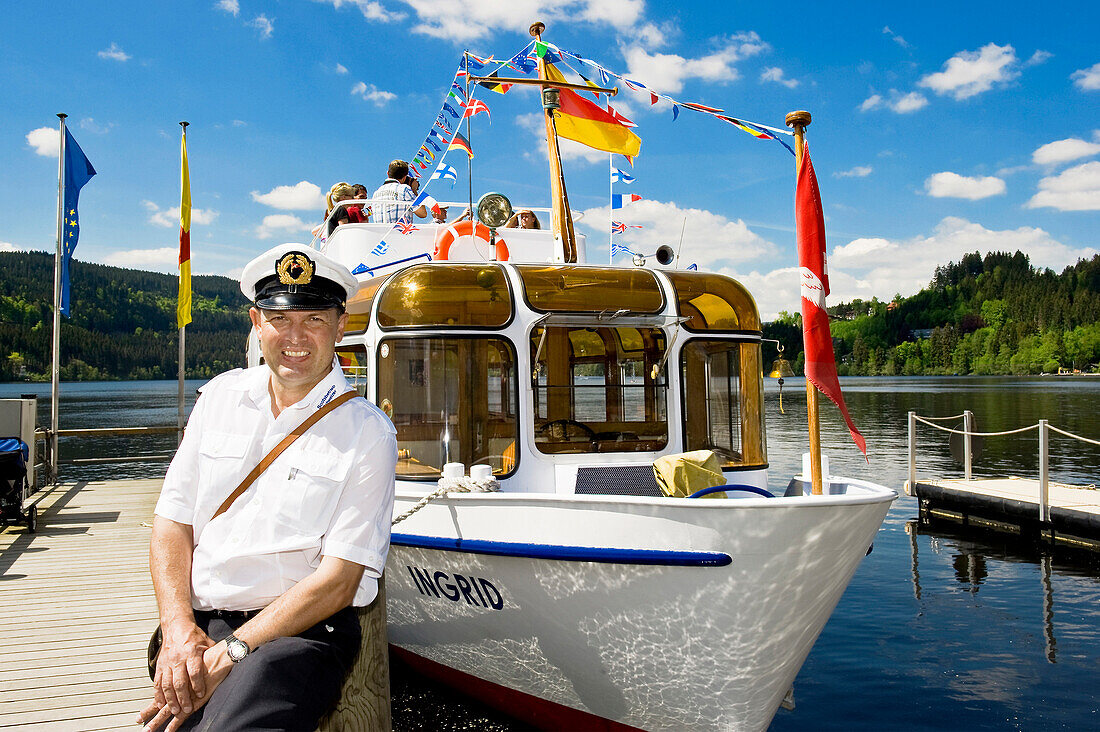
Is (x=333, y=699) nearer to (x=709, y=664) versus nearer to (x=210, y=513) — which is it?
(x=210, y=513)

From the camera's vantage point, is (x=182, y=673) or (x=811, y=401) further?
(x=811, y=401)

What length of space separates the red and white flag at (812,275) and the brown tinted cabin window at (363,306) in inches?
119

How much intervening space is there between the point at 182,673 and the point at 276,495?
55 centimetres

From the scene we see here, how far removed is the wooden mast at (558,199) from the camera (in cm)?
734

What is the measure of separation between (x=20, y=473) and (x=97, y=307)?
500 ft

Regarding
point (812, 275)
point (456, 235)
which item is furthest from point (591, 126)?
point (812, 275)

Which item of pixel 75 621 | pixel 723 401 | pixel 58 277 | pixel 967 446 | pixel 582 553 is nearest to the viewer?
pixel 582 553

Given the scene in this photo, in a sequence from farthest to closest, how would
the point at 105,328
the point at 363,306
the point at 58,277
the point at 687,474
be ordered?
the point at 105,328, the point at 58,277, the point at 363,306, the point at 687,474

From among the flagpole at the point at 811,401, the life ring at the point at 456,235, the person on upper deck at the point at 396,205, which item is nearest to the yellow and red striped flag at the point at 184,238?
the person on upper deck at the point at 396,205

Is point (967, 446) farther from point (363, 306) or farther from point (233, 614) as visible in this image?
point (233, 614)

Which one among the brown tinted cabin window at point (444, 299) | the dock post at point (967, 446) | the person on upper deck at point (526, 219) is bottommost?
the dock post at point (967, 446)

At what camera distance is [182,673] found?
2350 mm

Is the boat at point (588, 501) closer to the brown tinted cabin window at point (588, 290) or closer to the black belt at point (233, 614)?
the brown tinted cabin window at point (588, 290)

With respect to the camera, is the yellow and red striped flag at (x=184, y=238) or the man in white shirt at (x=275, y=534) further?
the yellow and red striped flag at (x=184, y=238)
